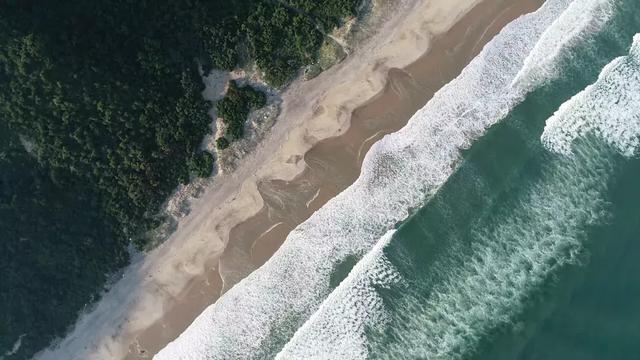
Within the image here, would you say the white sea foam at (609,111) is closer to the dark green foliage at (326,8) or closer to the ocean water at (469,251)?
the ocean water at (469,251)

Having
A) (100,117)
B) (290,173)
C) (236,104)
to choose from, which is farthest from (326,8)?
(100,117)

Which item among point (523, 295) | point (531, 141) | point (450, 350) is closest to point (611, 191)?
point (531, 141)

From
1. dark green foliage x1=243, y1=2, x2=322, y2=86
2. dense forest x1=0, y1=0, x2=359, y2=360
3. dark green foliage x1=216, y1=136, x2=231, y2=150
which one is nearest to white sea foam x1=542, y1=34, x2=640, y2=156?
dense forest x1=0, y1=0, x2=359, y2=360

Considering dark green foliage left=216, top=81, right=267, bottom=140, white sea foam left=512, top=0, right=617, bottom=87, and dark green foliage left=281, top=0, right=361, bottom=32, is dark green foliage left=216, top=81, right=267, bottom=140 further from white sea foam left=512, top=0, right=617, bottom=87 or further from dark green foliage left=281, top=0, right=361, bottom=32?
white sea foam left=512, top=0, right=617, bottom=87

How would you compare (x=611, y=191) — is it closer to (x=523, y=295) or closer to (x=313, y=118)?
(x=523, y=295)

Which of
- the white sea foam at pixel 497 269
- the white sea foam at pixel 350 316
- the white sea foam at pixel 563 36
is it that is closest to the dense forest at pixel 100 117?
the white sea foam at pixel 350 316

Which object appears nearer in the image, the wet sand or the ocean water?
the wet sand
